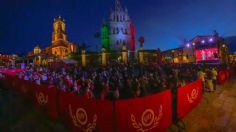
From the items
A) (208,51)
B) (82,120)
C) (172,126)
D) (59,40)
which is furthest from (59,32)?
(82,120)

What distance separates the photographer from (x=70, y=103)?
28.0ft

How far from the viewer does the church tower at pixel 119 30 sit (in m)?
78.9

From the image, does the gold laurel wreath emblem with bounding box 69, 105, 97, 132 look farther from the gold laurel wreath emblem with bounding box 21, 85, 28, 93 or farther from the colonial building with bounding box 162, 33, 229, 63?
the colonial building with bounding box 162, 33, 229, 63

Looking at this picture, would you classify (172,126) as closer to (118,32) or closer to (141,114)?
(141,114)

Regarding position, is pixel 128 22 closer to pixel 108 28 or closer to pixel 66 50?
pixel 108 28

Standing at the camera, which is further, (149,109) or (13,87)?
(13,87)

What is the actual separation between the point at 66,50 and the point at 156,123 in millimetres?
79191

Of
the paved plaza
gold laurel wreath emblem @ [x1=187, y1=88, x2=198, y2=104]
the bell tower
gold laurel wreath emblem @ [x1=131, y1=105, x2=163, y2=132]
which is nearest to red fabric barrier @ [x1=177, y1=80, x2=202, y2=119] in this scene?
gold laurel wreath emblem @ [x1=187, y1=88, x2=198, y2=104]

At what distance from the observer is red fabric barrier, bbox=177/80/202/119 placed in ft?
33.8

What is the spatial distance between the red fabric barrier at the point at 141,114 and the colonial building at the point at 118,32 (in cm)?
6978

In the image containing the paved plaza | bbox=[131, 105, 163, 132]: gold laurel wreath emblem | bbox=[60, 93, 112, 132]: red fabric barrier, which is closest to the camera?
bbox=[60, 93, 112, 132]: red fabric barrier

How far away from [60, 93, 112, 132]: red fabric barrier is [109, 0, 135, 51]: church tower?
6959cm

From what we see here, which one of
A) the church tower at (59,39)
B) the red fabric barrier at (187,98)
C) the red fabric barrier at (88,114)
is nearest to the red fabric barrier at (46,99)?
the red fabric barrier at (88,114)

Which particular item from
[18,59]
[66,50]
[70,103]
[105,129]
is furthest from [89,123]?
[66,50]
